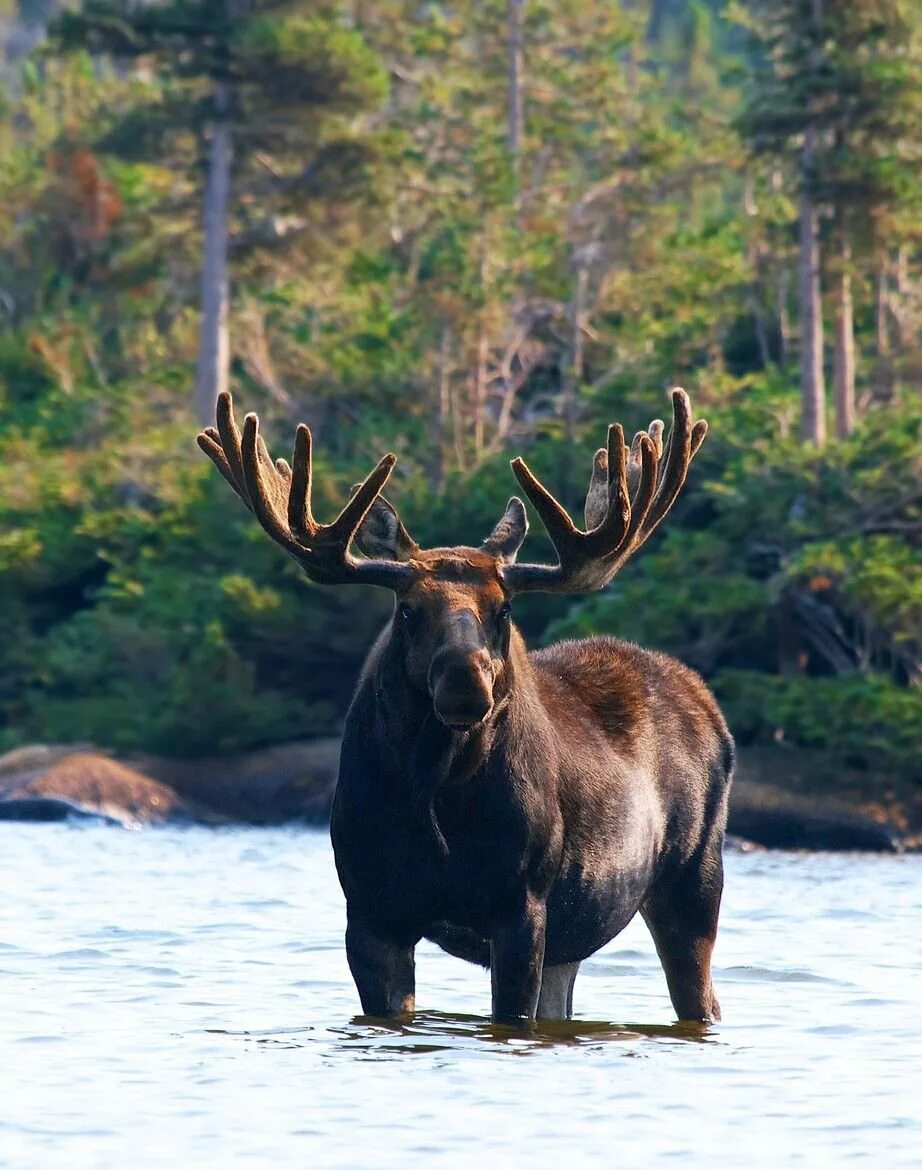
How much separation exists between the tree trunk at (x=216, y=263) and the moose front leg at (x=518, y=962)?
23189mm

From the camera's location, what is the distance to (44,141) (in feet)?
139

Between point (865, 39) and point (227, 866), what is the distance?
484 inches

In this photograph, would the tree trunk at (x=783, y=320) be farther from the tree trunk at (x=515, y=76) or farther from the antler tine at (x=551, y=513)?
the antler tine at (x=551, y=513)

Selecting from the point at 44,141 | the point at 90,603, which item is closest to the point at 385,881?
the point at 90,603

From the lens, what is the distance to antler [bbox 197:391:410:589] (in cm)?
764

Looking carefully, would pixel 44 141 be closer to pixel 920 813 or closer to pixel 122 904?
pixel 920 813

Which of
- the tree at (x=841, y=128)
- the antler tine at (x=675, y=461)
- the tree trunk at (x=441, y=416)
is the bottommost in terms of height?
the antler tine at (x=675, y=461)

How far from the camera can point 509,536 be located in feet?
26.3

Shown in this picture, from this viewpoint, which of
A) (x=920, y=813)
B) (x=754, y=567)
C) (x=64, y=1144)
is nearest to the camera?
(x=64, y=1144)

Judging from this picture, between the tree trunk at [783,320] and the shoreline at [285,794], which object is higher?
the tree trunk at [783,320]

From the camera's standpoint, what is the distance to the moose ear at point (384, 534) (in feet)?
25.8

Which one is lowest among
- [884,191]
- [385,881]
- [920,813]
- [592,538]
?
[920,813]

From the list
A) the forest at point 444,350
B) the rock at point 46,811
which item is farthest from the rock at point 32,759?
the forest at point 444,350

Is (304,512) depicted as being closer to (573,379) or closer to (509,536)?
(509,536)
